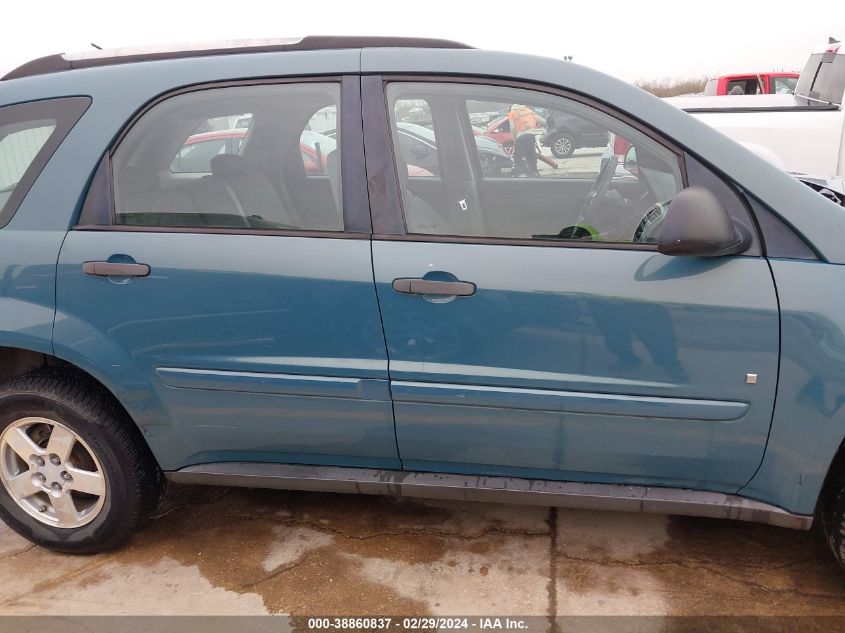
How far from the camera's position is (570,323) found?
86.9 inches

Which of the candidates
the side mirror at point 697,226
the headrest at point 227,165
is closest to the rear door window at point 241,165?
the headrest at point 227,165

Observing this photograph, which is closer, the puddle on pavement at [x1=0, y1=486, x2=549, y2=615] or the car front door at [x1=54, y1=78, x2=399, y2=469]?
the car front door at [x1=54, y1=78, x2=399, y2=469]

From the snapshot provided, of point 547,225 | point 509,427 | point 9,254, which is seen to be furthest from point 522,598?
point 9,254

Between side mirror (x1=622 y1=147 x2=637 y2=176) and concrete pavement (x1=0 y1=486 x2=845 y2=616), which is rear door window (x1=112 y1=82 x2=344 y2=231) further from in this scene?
concrete pavement (x1=0 y1=486 x2=845 y2=616)

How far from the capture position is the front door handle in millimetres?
2246

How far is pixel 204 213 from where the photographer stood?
98.0 inches

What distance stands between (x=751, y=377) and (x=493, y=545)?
117 cm

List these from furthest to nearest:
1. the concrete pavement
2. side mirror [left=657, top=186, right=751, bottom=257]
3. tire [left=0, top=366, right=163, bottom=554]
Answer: tire [left=0, top=366, right=163, bottom=554]
the concrete pavement
side mirror [left=657, top=186, right=751, bottom=257]

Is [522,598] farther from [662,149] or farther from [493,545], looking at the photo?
[662,149]

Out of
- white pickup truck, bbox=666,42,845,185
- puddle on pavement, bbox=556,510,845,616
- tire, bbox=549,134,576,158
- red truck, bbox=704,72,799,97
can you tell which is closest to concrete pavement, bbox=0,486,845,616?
puddle on pavement, bbox=556,510,845,616

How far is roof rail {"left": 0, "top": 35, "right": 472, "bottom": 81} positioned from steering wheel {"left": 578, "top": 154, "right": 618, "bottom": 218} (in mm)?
623

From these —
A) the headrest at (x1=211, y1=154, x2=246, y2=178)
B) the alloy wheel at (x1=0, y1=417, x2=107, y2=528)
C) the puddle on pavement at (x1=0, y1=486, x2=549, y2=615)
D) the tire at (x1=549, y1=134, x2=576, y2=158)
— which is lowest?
the puddle on pavement at (x1=0, y1=486, x2=549, y2=615)

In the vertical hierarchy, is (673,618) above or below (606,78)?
below

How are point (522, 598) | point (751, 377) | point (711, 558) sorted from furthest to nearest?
1. point (711, 558)
2. point (522, 598)
3. point (751, 377)
